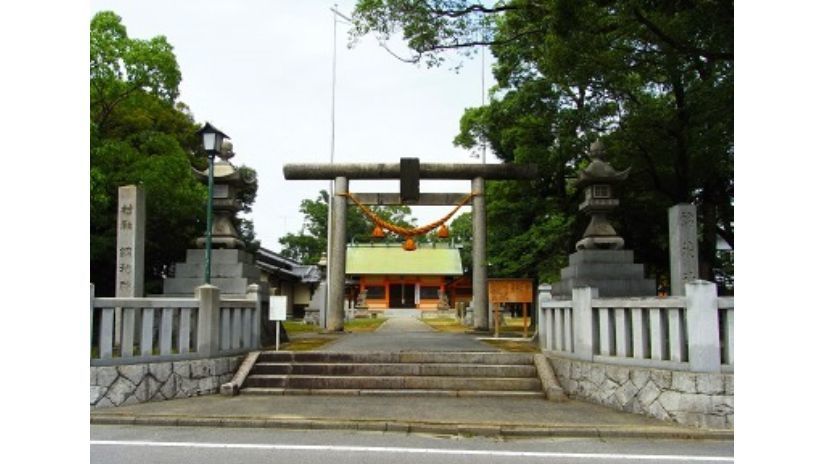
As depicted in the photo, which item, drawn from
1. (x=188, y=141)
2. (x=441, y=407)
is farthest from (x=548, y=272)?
(x=188, y=141)

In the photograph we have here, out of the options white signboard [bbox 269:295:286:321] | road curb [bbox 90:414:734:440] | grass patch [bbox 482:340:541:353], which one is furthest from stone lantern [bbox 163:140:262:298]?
grass patch [bbox 482:340:541:353]

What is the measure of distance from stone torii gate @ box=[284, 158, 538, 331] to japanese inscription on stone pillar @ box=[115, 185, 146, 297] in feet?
19.6

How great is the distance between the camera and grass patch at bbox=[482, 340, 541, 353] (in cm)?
1120

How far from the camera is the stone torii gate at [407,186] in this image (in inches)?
648

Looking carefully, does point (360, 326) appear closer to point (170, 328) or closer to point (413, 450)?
point (170, 328)

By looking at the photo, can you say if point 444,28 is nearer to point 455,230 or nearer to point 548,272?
point 548,272

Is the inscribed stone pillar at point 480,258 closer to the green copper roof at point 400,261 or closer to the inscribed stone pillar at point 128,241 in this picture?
the inscribed stone pillar at point 128,241

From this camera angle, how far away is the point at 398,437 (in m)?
6.59

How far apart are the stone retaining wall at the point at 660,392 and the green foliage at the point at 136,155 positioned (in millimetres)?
8623

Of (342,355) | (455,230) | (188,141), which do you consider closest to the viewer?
(342,355)

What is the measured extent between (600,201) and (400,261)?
32.8 meters

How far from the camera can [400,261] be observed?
43938 millimetres

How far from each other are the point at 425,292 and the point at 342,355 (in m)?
34.8

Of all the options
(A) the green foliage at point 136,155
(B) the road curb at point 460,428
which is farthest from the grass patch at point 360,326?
(B) the road curb at point 460,428
